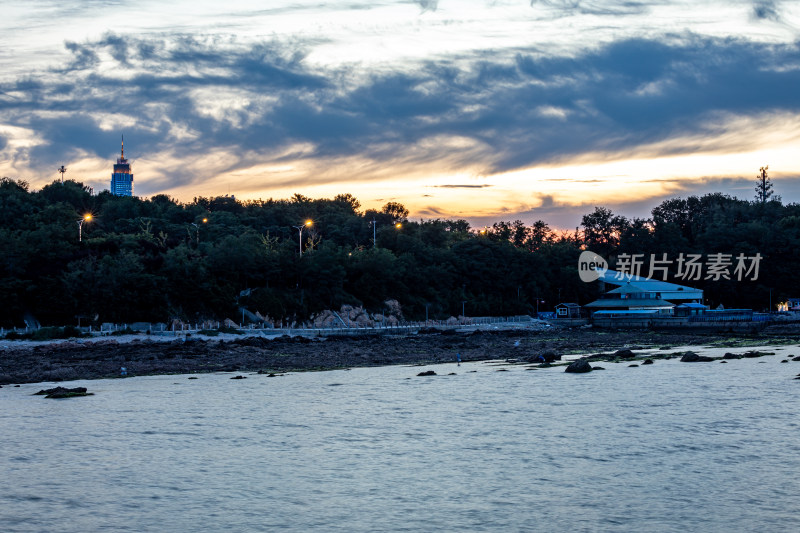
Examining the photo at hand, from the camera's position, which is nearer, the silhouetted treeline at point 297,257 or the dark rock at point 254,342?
the dark rock at point 254,342

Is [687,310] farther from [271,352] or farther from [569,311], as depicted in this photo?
[271,352]

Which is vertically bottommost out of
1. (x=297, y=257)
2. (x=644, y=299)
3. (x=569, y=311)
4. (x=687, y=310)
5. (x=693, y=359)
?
(x=693, y=359)

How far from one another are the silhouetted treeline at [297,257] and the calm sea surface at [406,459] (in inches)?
1647

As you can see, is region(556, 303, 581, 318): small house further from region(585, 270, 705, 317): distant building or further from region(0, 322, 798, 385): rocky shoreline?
region(0, 322, 798, 385): rocky shoreline

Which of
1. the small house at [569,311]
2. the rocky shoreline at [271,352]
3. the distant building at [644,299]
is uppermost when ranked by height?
the distant building at [644,299]

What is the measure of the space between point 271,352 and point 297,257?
39874 millimetres

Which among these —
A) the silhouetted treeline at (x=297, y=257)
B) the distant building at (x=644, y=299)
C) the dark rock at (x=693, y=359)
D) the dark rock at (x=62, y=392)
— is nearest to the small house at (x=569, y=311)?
the distant building at (x=644, y=299)

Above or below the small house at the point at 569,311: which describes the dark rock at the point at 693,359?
below

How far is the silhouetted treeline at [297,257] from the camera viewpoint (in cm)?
7338

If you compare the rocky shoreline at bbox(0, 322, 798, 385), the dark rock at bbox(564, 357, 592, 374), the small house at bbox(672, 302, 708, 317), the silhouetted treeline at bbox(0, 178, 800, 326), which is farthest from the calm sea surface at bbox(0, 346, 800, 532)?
the small house at bbox(672, 302, 708, 317)

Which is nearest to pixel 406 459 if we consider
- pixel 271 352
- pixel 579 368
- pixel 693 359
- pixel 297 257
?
pixel 579 368

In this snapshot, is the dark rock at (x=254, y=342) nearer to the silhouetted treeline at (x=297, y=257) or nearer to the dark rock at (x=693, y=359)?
the silhouetted treeline at (x=297, y=257)

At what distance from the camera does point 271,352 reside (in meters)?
54.6

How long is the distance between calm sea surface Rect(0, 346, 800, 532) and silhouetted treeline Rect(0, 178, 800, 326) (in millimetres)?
41832
